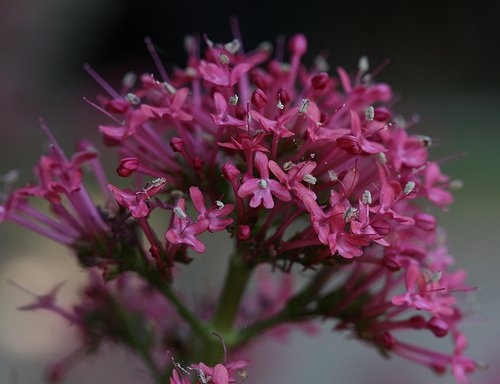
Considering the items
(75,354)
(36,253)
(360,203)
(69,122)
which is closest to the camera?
(360,203)

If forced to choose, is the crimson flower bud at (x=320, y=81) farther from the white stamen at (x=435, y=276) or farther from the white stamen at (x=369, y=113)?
the white stamen at (x=435, y=276)

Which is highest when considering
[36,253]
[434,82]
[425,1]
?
[425,1]

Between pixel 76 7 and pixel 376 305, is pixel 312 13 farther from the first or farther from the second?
pixel 376 305

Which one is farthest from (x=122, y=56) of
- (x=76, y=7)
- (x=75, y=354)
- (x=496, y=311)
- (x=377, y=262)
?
(x=377, y=262)

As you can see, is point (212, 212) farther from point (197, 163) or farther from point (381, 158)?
point (381, 158)

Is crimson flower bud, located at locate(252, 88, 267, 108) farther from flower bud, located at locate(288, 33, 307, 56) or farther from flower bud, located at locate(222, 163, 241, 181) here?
flower bud, located at locate(288, 33, 307, 56)

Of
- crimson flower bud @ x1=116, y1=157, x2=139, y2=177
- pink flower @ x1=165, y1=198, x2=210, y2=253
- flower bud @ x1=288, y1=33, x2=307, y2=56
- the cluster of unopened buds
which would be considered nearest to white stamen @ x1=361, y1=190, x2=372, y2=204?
the cluster of unopened buds
